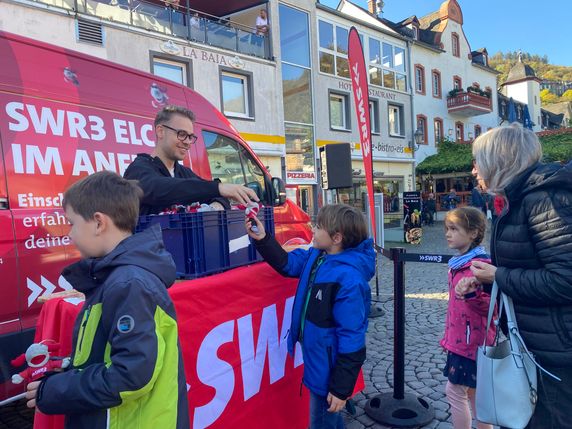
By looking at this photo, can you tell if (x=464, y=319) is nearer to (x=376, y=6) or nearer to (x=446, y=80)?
(x=446, y=80)

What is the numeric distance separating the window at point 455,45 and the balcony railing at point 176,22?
18.3 meters

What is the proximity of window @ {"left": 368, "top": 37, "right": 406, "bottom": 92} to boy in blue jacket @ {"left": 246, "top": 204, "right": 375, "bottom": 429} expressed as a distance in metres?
21.0

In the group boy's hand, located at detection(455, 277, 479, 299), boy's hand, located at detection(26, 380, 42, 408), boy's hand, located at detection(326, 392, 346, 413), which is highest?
boy's hand, located at detection(455, 277, 479, 299)

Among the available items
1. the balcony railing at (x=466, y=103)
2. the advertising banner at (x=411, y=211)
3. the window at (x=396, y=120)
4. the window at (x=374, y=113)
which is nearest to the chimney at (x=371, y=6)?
the balcony railing at (x=466, y=103)

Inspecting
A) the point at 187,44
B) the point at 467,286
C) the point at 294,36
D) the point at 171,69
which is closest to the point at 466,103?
the point at 294,36

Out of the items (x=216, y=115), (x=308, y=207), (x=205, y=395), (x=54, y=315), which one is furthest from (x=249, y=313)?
(x=308, y=207)

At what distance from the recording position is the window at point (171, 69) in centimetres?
1316

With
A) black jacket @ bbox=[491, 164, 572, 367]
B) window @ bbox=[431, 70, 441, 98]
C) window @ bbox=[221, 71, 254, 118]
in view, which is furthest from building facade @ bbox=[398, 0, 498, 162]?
black jacket @ bbox=[491, 164, 572, 367]

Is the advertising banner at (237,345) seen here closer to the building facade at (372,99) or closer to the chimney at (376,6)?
the building facade at (372,99)

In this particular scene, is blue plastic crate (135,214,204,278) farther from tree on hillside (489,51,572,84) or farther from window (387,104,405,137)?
tree on hillside (489,51,572,84)

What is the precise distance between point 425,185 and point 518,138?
2670 cm

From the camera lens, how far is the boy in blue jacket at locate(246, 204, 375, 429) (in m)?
2.15

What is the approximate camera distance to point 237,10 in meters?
17.0

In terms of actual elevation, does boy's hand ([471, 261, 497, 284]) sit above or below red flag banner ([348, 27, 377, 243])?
below
